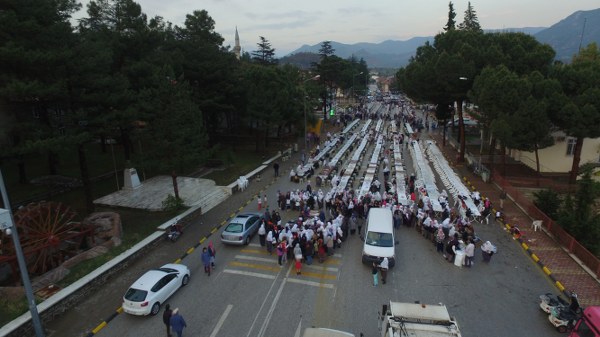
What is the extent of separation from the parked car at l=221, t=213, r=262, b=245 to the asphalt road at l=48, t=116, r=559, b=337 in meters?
0.46

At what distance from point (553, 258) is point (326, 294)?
Answer: 10.6 metres

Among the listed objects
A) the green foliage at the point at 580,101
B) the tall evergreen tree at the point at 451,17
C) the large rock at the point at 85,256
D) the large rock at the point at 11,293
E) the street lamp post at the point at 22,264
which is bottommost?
the large rock at the point at 85,256

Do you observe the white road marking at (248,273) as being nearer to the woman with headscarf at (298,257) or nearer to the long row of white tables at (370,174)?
the woman with headscarf at (298,257)

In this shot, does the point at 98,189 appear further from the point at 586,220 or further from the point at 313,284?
the point at 586,220

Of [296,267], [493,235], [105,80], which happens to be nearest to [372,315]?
[296,267]

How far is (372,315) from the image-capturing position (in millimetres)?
12609

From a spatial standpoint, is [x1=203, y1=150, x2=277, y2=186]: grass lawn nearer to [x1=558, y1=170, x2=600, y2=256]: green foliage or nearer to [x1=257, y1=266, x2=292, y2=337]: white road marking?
[x1=257, y1=266, x2=292, y2=337]: white road marking

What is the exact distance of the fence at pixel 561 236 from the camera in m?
15.0

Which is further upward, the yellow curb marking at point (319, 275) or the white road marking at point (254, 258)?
the white road marking at point (254, 258)

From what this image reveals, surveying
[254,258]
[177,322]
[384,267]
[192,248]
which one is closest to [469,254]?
[384,267]

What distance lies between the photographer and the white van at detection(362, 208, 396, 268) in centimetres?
1544

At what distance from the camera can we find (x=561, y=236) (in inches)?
688

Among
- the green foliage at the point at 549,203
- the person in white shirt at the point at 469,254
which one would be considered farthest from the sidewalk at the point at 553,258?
the person in white shirt at the point at 469,254

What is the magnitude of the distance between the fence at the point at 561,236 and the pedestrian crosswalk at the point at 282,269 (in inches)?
406
